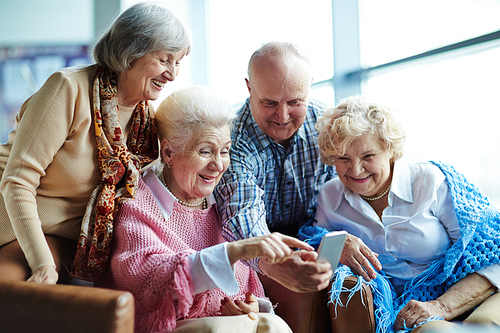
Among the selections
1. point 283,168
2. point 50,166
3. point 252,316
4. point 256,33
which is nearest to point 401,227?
point 283,168

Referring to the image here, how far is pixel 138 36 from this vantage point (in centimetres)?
160

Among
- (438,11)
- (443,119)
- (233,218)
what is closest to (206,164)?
(233,218)

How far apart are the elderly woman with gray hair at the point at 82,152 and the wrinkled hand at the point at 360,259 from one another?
901mm

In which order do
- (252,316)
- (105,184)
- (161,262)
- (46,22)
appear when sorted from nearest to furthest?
(161,262), (252,316), (105,184), (46,22)

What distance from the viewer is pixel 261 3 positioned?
4613mm

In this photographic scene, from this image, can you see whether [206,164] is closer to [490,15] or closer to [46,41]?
[490,15]

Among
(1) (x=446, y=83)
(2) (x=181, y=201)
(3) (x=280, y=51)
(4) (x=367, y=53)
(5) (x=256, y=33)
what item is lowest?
(2) (x=181, y=201)

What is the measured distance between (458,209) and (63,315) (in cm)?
151

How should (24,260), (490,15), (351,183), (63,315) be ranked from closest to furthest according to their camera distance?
(63,315) < (24,260) < (351,183) < (490,15)

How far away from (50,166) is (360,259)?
1259 mm

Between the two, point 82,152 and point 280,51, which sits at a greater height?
point 280,51

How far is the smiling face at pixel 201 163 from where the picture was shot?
5.51 feet

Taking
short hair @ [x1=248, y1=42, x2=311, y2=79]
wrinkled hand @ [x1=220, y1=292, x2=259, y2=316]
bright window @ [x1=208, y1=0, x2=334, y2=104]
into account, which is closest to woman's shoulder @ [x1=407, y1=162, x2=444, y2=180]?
short hair @ [x1=248, y1=42, x2=311, y2=79]

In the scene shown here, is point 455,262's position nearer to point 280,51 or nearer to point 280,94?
point 280,94
